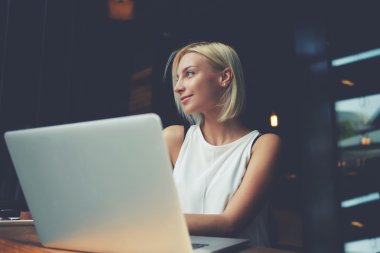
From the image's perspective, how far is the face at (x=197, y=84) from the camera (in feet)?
5.18

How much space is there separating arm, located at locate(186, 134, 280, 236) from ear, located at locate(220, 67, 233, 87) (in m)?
0.28

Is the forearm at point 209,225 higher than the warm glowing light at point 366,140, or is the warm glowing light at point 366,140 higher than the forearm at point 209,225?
the warm glowing light at point 366,140

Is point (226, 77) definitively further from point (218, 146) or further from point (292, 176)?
point (292, 176)

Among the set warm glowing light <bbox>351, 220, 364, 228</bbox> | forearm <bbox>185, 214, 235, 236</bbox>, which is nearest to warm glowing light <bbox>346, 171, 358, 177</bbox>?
warm glowing light <bbox>351, 220, 364, 228</bbox>

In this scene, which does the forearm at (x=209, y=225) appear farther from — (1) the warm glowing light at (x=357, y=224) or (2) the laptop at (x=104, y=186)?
(1) the warm glowing light at (x=357, y=224)

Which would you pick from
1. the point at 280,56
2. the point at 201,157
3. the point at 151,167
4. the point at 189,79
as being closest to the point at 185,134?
the point at 201,157

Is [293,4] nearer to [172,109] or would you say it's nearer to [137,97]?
[172,109]

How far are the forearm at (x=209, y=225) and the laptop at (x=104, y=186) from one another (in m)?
0.19

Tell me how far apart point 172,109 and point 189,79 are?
9.97ft

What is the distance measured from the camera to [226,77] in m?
1.67

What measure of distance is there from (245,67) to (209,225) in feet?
12.9

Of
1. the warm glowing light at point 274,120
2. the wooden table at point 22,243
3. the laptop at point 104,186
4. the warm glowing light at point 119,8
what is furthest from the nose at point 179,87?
the warm glowing light at point 274,120

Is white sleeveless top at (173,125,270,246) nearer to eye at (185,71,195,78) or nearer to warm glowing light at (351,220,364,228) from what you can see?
eye at (185,71,195,78)

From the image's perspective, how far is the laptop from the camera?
2.14 ft
